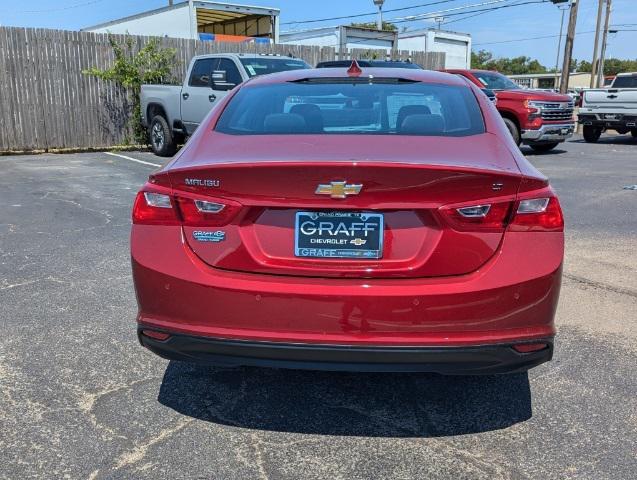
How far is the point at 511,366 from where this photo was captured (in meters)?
2.51

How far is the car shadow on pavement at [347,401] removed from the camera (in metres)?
2.88

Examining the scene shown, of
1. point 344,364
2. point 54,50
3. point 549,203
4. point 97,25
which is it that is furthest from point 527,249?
point 97,25

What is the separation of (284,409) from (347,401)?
0.33m

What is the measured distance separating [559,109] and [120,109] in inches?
401

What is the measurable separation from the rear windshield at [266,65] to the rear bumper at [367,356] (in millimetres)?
9395

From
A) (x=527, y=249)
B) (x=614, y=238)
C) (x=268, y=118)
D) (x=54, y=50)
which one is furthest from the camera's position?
(x=54, y=50)

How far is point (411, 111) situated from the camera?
129 inches

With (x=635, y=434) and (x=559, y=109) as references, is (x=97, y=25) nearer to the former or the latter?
(x=559, y=109)

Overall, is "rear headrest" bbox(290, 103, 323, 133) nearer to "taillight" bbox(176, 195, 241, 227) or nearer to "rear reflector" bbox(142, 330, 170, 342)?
"taillight" bbox(176, 195, 241, 227)

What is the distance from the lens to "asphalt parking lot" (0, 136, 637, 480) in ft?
8.42

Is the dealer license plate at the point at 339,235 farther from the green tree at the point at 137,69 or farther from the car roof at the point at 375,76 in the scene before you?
the green tree at the point at 137,69

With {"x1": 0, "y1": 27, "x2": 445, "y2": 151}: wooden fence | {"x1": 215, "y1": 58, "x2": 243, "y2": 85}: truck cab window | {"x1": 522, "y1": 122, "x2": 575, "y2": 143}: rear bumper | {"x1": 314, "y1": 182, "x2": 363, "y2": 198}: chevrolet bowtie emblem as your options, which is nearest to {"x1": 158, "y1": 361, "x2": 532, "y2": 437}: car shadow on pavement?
{"x1": 314, "y1": 182, "x2": 363, "y2": 198}: chevrolet bowtie emblem

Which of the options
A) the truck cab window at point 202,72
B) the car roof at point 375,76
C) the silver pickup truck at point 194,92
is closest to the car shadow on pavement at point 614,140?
the silver pickup truck at point 194,92

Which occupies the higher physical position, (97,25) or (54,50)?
(97,25)
